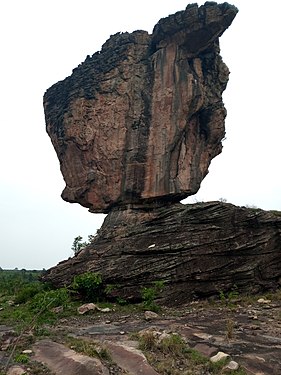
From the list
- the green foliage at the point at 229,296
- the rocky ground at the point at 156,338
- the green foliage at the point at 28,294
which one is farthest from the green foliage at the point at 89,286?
the green foliage at the point at 229,296

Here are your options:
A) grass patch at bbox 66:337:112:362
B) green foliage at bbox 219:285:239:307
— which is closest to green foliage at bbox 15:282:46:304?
green foliage at bbox 219:285:239:307

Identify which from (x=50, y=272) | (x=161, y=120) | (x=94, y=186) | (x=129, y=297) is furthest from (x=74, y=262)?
(x=161, y=120)

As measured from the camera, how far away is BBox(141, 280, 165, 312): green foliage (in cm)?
1688

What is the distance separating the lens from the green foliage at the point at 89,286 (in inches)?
731

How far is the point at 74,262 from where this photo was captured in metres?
21.0

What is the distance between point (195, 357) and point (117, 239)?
12.1 meters

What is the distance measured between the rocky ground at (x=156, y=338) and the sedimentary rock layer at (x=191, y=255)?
5.21 feet

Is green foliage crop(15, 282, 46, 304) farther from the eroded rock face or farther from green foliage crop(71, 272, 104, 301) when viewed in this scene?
the eroded rock face

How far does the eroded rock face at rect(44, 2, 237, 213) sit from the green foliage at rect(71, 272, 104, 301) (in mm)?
7274

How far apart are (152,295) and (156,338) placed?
20.1 feet

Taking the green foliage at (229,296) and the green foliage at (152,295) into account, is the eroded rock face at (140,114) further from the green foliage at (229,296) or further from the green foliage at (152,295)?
the green foliage at (229,296)

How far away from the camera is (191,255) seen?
19.3 meters

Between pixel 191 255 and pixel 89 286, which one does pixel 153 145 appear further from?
pixel 89 286

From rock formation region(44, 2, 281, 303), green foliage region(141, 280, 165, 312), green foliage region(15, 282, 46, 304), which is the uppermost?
rock formation region(44, 2, 281, 303)
